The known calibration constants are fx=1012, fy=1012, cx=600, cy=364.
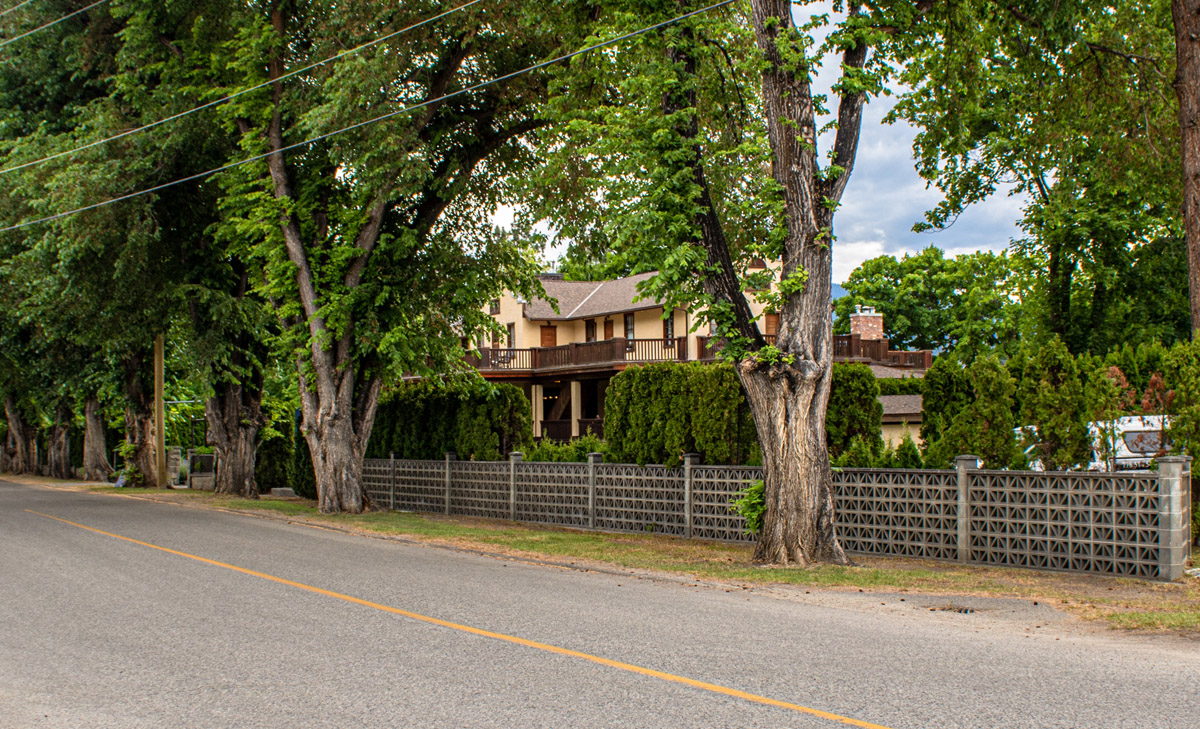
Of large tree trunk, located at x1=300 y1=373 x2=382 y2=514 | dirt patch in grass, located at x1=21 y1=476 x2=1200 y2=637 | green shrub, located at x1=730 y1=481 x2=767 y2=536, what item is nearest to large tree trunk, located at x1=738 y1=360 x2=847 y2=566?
dirt patch in grass, located at x1=21 y1=476 x2=1200 y2=637

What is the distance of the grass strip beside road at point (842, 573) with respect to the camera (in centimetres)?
990

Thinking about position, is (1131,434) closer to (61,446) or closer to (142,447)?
(142,447)

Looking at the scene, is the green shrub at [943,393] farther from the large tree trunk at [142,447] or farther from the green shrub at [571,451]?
the large tree trunk at [142,447]

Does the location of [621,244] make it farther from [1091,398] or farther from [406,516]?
[406,516]

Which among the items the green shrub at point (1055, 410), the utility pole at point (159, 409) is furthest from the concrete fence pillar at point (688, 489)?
the utility pole at point (159, 409)

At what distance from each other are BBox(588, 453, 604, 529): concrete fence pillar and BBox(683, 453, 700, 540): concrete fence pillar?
251 cm

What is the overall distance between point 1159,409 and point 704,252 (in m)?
6.54

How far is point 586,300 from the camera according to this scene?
50219mm

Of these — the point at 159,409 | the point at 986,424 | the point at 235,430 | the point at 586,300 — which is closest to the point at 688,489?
the point at 986,424

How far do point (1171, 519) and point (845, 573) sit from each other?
3668mm

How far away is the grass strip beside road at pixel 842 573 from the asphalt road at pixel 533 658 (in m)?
0.76

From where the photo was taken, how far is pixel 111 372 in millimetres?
38250

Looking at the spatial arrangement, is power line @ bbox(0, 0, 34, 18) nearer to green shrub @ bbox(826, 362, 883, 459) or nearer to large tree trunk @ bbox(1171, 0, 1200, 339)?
green shrub @ bbox(826, 362, 883, 459)

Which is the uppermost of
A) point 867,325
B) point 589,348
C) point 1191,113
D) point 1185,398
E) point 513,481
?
point 1191,113
